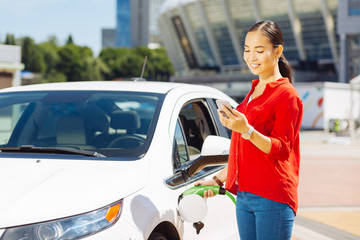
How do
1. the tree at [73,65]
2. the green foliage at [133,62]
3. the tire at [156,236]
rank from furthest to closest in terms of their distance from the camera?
the green foliage at [133,62] < the tree at [73,65] < the tire at [156,236]

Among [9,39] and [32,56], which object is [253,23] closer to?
[32,56]

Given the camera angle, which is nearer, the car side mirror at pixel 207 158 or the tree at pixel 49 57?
the car side mirror at pixel 207 158

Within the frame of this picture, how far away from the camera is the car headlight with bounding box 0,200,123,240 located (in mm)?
2484

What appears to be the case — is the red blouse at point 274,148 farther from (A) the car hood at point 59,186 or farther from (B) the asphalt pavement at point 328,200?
(B) the asphalt pavement at point 328,200

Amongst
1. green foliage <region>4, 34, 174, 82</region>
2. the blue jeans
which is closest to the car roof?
the blue jeans

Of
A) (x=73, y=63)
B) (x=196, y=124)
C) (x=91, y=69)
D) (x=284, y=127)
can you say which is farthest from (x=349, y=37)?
(x=284, y=127)

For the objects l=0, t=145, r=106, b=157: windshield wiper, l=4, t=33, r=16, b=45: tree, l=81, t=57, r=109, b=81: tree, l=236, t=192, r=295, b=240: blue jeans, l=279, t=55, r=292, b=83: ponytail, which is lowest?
l=81, t=57, r=109, b=81: tree

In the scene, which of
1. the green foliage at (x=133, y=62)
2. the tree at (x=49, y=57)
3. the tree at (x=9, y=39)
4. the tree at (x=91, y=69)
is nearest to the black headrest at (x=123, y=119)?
the green foliage at (x=133, y=62)

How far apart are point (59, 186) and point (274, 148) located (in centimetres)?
107

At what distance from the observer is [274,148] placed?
8.09 ft

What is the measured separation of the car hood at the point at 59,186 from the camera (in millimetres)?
2562

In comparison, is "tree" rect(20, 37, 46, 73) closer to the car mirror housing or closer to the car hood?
the car mirror housing

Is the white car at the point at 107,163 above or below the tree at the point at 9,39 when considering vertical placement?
above

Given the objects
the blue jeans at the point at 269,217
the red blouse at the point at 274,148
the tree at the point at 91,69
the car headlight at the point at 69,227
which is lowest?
the tree at the point at 91,69
